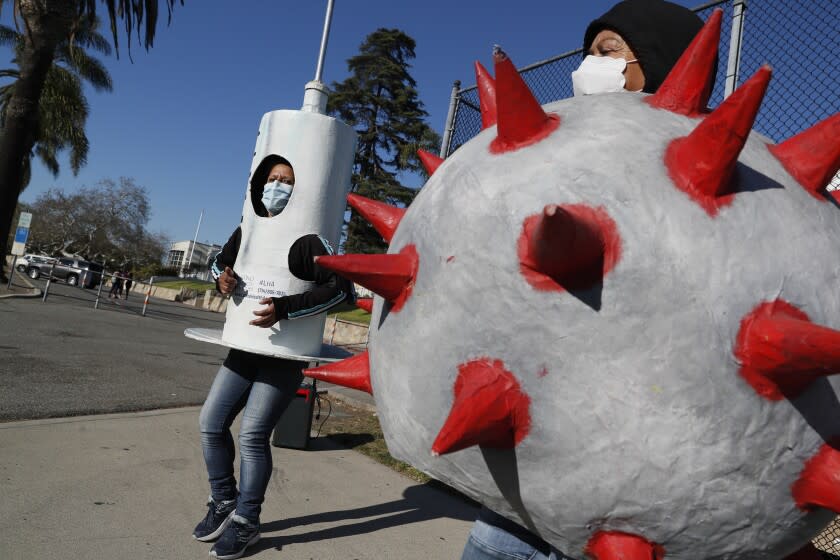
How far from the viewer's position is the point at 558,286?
944mm

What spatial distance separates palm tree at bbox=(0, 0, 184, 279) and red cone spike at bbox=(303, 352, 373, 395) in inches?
438

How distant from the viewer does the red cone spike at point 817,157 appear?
104cm

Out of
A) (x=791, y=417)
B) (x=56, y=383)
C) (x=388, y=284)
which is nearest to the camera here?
(x=791, y=417)

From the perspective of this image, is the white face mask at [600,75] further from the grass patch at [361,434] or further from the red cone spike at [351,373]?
the grass patch at [361,434]

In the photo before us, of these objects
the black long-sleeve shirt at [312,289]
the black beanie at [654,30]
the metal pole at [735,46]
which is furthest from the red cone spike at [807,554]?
the metal pole at [735,46]

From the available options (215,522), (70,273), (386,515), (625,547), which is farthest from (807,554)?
(70,273)

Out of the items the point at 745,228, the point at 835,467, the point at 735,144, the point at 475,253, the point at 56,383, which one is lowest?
the point at 56,383

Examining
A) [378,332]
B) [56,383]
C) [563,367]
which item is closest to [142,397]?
A: [56,383]

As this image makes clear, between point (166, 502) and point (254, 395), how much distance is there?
3.55 ft

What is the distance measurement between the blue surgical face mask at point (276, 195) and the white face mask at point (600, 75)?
1726 millimetres

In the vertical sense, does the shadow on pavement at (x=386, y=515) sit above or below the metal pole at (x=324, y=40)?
below

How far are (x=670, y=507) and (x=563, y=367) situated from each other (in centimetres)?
29

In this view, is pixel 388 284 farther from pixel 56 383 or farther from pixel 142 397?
pixel 56 383

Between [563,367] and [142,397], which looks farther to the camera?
[142,397]
